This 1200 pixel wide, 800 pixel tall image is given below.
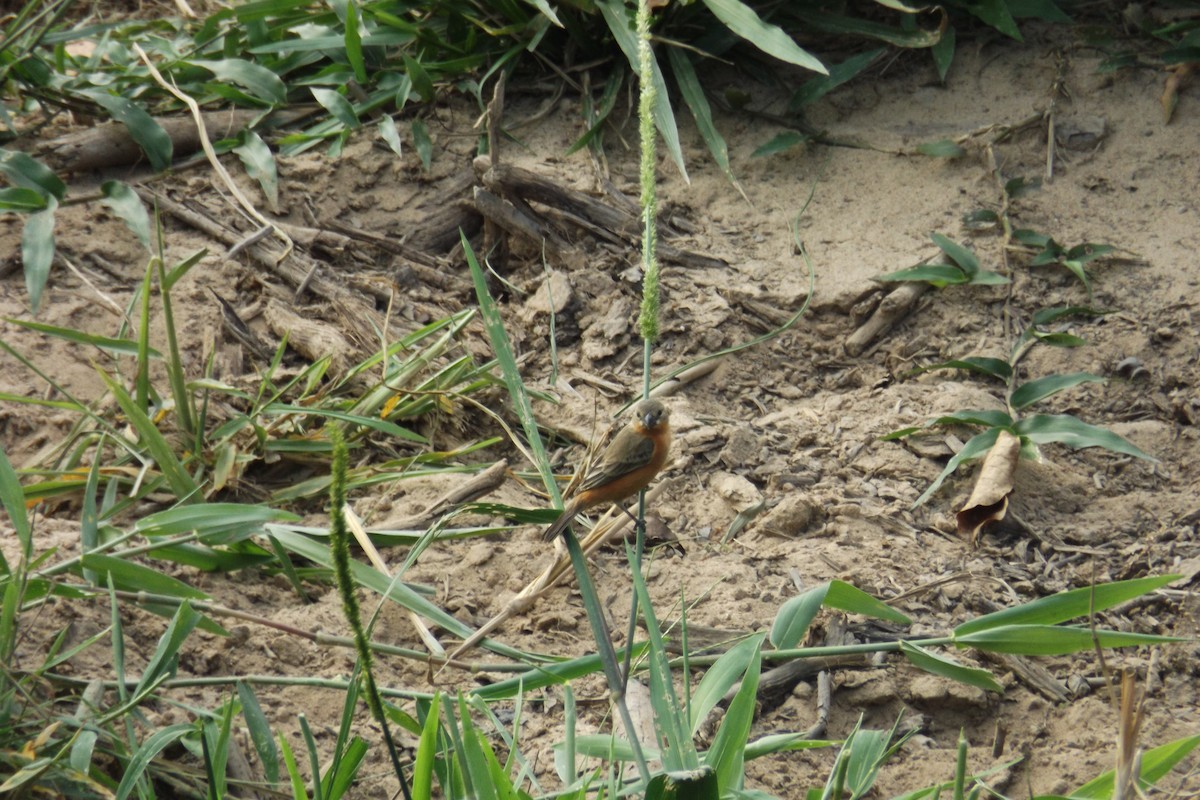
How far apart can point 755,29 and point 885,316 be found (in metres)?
1.08

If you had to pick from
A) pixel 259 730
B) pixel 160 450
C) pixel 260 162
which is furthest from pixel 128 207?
pixel 259 730

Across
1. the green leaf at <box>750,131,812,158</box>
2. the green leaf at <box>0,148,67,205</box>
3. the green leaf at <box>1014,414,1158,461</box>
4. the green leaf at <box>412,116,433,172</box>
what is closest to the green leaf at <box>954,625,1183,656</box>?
the green leaf at <box>1014,414,1158,461</box>

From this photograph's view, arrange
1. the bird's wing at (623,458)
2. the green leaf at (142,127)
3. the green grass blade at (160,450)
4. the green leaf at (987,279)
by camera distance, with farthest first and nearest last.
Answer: the green leaf at (142,127) < the green leaf at (987,279) < the green grass blade at (160,450) < the bird's wing at (623,458)

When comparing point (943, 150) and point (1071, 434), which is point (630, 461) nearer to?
point (1071, 434)

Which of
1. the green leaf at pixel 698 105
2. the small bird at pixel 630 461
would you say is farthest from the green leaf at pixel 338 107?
the small bird at pixel 630 461

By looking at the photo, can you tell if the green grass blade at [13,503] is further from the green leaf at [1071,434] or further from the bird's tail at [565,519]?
the green leaf at [1071,434]

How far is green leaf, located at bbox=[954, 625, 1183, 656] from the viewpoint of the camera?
2.16 metres

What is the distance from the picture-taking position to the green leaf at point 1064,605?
7.04ft

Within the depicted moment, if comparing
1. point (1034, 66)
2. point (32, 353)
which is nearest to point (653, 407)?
point (32, 353)

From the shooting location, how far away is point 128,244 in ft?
12.8

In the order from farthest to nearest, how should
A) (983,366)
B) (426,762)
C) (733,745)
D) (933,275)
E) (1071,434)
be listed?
(933,275), (983,366), (1071,434), (733,745), (426,762)

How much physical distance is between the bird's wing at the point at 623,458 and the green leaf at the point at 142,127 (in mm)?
2315

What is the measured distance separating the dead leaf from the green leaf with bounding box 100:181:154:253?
256cm

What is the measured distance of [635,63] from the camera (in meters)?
4.08
